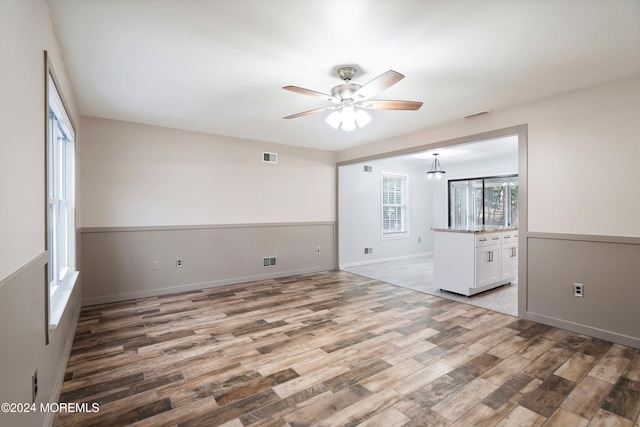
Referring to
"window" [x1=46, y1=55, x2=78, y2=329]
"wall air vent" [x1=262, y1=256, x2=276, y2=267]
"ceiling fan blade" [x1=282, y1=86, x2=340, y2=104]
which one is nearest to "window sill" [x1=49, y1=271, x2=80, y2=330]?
"window" [x1=46, y1=55, x2=78, y2=329]

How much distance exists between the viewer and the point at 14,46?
1.34 meters

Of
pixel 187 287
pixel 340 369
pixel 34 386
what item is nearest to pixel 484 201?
pixel 340 369

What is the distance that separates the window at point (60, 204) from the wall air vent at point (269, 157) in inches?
107

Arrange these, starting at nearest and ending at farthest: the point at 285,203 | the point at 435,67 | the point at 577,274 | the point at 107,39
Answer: the point at 107,39, the point at 435,67, the point at 577,274, the point at 285,203

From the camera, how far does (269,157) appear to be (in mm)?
5539

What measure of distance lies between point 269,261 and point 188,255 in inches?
55.3

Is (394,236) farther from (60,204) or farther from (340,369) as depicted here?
(60,204)

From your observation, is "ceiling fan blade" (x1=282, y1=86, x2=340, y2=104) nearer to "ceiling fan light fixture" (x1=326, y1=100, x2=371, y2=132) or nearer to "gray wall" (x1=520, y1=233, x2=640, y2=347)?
"ceiling fan light fixture" (x1=326, y1=100, x2=371, y2=132)

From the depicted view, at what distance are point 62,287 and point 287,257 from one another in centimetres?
347

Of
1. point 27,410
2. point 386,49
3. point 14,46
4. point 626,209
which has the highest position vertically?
point 386,49

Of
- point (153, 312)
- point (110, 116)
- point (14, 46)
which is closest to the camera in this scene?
point (14, 46)

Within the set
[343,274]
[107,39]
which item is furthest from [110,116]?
[343,274]

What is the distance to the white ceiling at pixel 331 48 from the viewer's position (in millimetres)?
1885

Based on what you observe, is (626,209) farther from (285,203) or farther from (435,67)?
(285,203)
